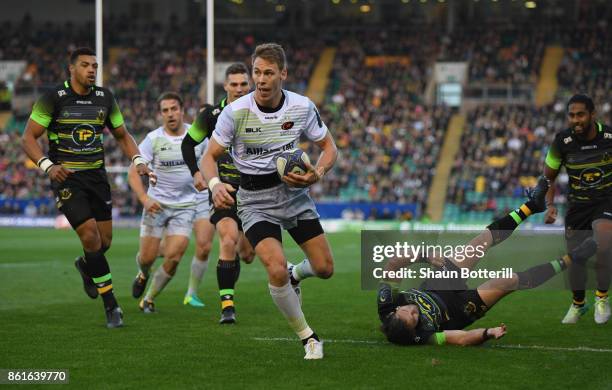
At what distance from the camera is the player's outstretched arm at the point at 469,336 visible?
8711 millimetres

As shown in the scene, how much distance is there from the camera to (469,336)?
29.1 feet

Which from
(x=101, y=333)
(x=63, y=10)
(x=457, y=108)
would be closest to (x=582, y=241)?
(x=101, y=333)

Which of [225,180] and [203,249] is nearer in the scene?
[225,180]

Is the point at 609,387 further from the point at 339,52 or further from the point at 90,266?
the point at 339,52

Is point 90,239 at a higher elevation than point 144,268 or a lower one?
higher

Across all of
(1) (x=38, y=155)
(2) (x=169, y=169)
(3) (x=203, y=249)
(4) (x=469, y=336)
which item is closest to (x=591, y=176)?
(4) (x=469, y=336)

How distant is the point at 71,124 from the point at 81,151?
296mm

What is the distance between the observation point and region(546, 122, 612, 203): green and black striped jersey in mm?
10844

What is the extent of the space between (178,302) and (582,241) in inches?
212

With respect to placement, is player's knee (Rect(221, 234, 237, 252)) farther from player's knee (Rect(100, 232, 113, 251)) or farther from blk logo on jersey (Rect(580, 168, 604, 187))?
blk logo on jersey (Rect(580, 168, 604, 187))

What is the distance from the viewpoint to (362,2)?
185ft

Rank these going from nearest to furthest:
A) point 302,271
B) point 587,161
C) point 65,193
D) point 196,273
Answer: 1. point 302,271
2. point 65,193
3. point 587,161
4. point 196,273

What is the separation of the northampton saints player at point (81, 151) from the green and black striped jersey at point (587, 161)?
4.47m

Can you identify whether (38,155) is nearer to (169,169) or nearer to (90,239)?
(90,239)
